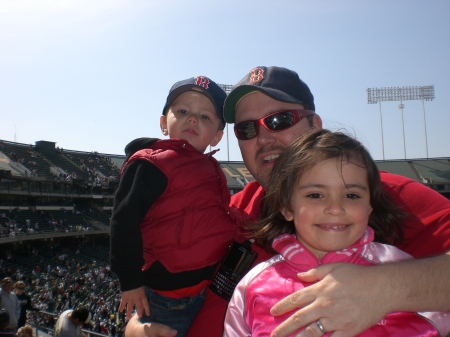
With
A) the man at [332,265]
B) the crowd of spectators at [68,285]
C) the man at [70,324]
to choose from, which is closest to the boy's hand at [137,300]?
the man at [332,265]

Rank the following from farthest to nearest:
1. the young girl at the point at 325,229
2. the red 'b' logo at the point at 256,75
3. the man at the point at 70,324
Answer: the man at the point at 70,324 → the red 'b' logo at the point at 256,75 → the young girl at the point at 325,229

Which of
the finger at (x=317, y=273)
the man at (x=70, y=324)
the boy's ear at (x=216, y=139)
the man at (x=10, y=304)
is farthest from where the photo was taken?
the man at (x=10, y=304)

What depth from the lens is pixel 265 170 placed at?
252 centimetres

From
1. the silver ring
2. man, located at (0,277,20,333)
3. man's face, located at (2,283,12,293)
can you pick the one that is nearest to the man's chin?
the silver ring

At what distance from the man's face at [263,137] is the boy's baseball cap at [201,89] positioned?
14 cm

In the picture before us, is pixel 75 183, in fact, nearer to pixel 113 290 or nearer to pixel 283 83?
pixel 113 290

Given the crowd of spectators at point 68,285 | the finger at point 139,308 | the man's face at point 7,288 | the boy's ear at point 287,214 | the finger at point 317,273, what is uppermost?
the boy's ear at point 287,214

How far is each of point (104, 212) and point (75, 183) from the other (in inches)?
145

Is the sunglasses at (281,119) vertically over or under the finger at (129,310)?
over

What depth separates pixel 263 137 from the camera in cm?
258

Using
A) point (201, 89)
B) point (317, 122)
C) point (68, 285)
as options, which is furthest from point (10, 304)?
point (68, 285)

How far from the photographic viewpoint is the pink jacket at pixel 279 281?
1589mm

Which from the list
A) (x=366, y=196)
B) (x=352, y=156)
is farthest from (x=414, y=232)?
(x=352, y=156)

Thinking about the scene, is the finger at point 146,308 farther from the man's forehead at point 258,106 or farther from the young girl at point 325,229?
the man's forehead at point 258,106
